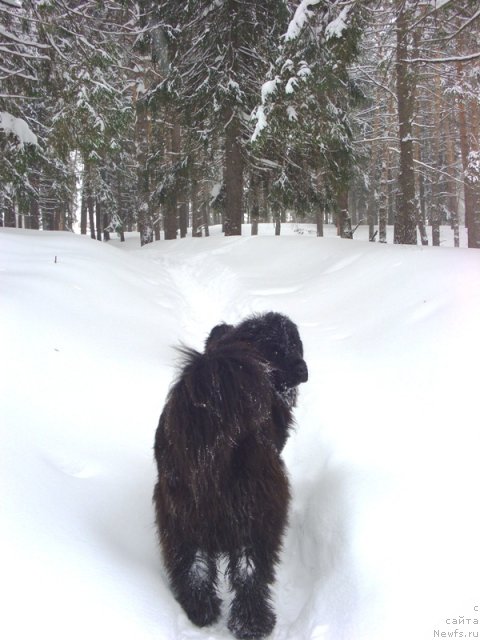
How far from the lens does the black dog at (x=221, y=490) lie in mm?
2121

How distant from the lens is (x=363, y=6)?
307 inches

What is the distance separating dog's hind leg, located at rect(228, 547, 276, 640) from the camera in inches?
86.6

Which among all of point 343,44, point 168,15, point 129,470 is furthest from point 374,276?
point 168,15

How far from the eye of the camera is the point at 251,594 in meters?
2.22

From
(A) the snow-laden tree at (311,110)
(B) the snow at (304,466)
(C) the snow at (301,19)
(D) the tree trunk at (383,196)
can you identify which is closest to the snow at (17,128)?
(B) the snow at (304,466)

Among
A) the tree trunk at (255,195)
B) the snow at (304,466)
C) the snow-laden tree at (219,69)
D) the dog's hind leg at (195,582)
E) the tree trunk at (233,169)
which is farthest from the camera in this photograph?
the tree trunk at (255,195)

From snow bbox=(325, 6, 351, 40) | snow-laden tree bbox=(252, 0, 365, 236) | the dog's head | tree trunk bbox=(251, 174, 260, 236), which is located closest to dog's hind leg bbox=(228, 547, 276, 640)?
the dog's head

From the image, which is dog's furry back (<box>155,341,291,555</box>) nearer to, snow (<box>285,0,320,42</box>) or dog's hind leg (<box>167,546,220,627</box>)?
dog's hind leg (<box>167,546,220,627</box>)

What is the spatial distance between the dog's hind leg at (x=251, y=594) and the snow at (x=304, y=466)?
0.37ft

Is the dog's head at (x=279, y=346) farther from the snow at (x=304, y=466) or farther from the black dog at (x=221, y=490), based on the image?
the snow at (x=304, y=466)

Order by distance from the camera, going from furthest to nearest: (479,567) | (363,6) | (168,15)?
1. (168,15)
2. (363,6)
3. (479,567)

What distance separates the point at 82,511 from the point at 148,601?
0.69 meters

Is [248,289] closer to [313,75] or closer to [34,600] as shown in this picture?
[313,75]

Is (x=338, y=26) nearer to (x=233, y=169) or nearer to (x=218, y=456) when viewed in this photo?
(x=233, y=169)
